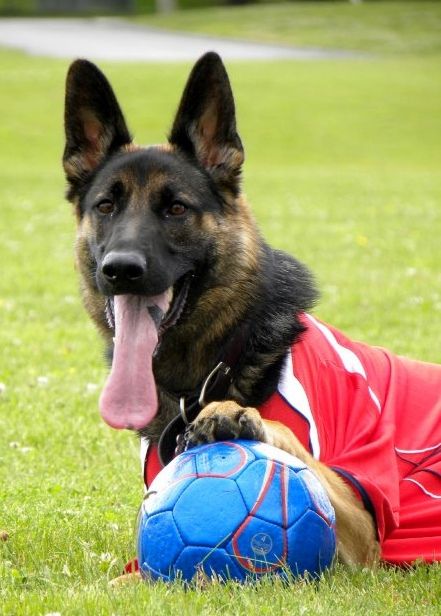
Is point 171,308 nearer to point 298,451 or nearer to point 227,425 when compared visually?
point 227,425

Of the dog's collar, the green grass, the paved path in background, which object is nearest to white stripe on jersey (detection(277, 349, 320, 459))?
the dog's collar

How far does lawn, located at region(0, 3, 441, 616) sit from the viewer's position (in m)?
4.15

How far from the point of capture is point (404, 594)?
417cm

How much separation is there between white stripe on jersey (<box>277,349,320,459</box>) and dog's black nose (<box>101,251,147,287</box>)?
764 millimetres

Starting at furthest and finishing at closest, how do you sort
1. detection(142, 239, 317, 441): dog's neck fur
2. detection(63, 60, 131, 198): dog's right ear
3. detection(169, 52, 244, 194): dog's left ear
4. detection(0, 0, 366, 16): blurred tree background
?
detection(0, 0, 366, 16): blurred tree background, detection(63, 60, 131, 198): dog's right ear, detection(169, 52, 244, 194): dog's left ear, detection(142, 239, 317, 441): dog's neck fur

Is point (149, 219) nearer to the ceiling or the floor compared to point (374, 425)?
nearer to the ceiling

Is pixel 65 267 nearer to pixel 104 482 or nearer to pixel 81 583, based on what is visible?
pixel 104 482

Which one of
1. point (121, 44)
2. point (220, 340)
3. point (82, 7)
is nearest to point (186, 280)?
point (220, 340)

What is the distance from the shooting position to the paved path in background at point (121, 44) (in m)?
49.6

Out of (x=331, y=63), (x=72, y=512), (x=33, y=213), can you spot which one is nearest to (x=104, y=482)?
(x=72, y=512)

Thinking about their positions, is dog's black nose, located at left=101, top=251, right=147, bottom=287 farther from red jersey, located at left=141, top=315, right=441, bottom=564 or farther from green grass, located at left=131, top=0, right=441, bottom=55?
green grass, located at left=131, top=0, right=441, bottom=55

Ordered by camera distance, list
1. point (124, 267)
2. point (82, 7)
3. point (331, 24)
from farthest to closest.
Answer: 1. point (82, 7)
2. point (331, 24)
3. point (124, 267)

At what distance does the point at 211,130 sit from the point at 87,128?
0.62 meters

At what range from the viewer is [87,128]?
5.35 m
